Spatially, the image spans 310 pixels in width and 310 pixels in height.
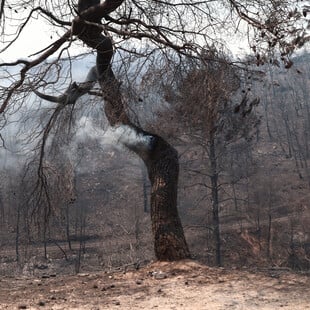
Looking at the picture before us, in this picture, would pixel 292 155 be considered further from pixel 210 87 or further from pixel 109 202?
pixel 210 87

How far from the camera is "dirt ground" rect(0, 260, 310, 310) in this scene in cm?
416

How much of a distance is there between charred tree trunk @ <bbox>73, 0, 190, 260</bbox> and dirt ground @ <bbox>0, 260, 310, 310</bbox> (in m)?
0.35

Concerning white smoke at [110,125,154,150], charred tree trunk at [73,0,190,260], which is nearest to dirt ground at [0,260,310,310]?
charred tree trunk at [73,0,190,260]

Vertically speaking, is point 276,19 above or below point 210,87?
Answer: above

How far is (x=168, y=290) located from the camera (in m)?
4.68

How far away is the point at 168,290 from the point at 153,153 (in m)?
2.32

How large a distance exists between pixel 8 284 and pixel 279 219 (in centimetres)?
3209

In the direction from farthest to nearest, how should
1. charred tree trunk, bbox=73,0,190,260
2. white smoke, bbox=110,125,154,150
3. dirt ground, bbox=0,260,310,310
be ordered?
white smoke, bbox=110,125,154,150
charred tree trunk, bbox=73,0,190,260
dirt ground, bbox=0,260,310,310

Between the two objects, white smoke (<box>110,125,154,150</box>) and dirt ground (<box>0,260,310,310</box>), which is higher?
white smoke (<box>110,125,154,150</box>)

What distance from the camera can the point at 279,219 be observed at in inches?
1401

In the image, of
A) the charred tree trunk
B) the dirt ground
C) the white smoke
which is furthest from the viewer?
the white smoke

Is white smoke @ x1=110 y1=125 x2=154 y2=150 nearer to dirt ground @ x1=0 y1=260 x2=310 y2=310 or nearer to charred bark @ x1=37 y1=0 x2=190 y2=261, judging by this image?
charred bark @ x1=37 y1=0 x2=190 y2=261

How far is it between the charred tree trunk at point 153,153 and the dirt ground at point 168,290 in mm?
353

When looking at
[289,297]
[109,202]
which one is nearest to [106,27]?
[289,297]
